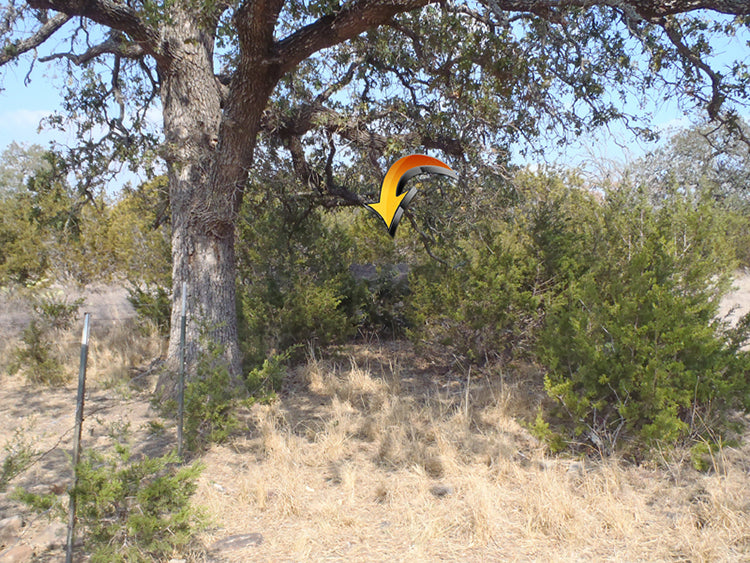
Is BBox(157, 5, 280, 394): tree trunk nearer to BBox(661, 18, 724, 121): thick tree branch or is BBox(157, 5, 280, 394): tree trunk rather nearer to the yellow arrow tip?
the yellow arrow tip

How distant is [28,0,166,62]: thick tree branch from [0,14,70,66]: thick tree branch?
94 centimetres

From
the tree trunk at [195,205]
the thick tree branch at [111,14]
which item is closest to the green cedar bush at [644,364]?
the tree trunk at [195,205]

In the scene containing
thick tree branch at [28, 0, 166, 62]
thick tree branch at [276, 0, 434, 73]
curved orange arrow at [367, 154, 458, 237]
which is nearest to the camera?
thick tree branch at [276, 0, 434, 73]

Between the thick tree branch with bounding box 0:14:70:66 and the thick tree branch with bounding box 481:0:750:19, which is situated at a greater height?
the thick tree branch with bounding box 0:14:70:66

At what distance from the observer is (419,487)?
3939mm

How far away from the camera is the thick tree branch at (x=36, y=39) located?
569 centimetres

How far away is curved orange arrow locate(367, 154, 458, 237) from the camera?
21.0 feet

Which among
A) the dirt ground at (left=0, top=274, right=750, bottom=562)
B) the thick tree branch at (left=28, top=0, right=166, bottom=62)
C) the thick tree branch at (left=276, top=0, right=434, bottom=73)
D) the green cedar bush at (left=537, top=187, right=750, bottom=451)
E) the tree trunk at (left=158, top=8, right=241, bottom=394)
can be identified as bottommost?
the dirt ground at (left=0, top=274, right=750, bottom=562)

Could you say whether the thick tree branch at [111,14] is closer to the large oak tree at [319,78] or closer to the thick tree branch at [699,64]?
the large oak tree at [319,78]

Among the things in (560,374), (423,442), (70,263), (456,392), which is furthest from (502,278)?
(70,263)

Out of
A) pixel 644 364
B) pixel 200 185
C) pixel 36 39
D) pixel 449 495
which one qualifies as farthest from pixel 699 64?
pixel 36 39

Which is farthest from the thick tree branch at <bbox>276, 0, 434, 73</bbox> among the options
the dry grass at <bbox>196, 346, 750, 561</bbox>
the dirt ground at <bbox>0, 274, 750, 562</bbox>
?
the dry grass at <bbox>196, 346, 750, 561</bbox>

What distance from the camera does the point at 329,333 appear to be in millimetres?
7707

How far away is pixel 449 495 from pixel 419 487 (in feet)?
0.72
